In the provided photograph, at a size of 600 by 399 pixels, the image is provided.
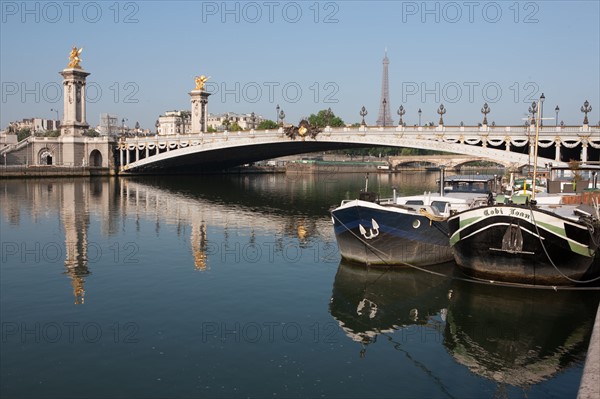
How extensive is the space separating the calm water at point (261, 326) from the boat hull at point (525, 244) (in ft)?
2.29

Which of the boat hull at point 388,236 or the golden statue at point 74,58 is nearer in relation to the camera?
the boat hull at point 388,236

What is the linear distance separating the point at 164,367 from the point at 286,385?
9.10 ft

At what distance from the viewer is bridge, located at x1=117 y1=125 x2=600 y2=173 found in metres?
47.7

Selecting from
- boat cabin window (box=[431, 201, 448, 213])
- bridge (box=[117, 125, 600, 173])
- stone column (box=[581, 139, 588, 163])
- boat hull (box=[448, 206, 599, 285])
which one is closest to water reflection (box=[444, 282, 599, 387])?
boat hull (box=[448, 206, 599, 285])

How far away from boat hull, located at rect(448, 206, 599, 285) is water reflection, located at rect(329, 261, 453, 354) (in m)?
1.88

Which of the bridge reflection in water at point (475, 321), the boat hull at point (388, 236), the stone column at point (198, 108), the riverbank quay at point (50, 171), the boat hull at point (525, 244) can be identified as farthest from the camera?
the stone column at point (198, 108)

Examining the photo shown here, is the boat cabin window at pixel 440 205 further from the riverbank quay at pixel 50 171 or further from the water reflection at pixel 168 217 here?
the riverbank quay at pixel 50 171

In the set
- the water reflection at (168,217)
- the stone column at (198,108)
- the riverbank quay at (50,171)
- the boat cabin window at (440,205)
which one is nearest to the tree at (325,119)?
the stone column at (198,108)

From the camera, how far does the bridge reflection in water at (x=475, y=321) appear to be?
14039 millimetres

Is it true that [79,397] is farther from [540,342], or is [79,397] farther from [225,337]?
[540,342]

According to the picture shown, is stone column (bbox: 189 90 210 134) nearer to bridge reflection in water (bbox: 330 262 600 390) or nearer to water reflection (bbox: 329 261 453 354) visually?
water reflection (bbox: 329 261 453 354)

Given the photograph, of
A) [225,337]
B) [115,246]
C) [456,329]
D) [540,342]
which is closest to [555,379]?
[540,342]

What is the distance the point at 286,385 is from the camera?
40.7 ft

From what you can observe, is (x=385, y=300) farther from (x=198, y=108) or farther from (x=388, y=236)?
(x=198, y=108)
